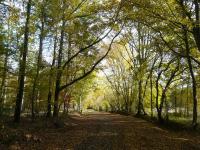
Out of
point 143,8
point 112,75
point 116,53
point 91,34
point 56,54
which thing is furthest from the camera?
point 112,75

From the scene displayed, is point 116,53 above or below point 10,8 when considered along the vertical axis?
above

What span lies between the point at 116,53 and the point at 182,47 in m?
31.0

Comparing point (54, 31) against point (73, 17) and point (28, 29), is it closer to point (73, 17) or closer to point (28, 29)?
point (73, 17)

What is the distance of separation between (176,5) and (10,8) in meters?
8.74

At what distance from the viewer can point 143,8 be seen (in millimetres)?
15641

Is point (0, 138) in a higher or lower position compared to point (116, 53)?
lower

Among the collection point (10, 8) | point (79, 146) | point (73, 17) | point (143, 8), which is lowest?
point (79, 146)

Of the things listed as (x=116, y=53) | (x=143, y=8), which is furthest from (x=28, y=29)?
(x=116, y=53)

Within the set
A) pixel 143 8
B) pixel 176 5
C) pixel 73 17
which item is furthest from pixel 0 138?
pixel 73 17

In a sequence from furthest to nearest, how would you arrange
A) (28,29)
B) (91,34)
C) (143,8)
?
(91,34)
(28,29)
(143,8)

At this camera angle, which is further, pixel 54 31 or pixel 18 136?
pixel 54 31

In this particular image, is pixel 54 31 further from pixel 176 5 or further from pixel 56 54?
pixel 176 5

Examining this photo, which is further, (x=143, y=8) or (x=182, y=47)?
(x=182, y=47)

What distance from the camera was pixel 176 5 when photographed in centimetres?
1627
